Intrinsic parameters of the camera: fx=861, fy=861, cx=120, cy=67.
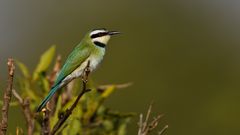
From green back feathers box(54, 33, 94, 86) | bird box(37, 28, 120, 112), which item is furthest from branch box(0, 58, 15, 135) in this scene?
green back feathers box(54, 33, 94, 86)

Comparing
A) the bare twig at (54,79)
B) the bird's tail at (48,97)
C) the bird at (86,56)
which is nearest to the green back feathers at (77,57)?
the bird at (86,56)

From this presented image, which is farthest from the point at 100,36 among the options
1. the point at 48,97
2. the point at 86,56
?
the point at 48,97

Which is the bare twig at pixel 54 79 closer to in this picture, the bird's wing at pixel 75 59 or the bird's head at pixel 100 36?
the bird's wing at pixel 75 59

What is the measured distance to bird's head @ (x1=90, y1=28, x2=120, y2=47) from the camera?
527cm

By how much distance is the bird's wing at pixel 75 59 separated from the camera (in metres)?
4.99

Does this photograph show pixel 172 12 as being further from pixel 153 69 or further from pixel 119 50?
pixel 153 69

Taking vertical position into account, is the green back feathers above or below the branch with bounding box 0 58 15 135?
below

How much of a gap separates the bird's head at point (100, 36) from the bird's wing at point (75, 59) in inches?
3.0

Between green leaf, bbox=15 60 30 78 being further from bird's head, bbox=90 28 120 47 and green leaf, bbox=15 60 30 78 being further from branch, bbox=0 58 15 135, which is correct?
branch, bbox=0 58 15 135

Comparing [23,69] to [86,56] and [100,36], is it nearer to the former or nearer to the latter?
[86,56]

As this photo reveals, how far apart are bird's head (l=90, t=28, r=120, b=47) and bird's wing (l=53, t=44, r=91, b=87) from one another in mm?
76

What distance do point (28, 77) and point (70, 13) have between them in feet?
48.5

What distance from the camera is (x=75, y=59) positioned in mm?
5129

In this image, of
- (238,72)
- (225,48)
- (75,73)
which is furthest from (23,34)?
(75,73)
